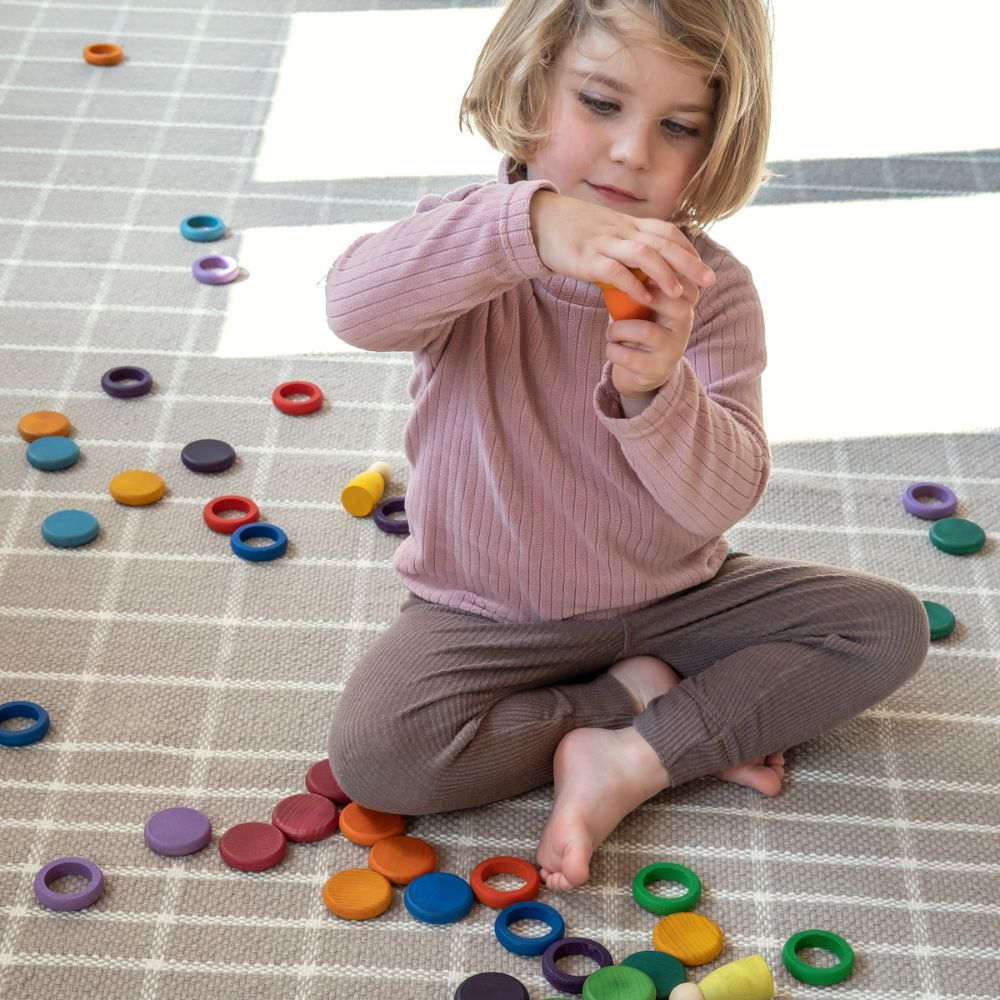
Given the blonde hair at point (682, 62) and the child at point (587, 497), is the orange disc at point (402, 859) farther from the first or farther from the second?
the blonde hair at point (682, 62)

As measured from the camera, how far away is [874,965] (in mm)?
1084

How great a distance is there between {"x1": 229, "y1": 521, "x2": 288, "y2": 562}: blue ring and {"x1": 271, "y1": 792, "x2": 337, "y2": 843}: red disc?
311 millimetres

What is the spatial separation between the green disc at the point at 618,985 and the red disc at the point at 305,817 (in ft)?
0.79

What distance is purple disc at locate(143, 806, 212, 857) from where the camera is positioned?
114 cm

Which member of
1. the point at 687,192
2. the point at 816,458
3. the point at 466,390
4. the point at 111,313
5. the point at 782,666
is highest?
the point at 687,192

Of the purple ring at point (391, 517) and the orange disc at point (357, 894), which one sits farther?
the purple ring at point (391, 517)

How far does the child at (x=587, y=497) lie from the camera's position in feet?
3.57

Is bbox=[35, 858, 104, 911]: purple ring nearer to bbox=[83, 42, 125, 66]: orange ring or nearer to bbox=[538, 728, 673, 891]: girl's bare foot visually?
bbox=[538, 728, 673, 891]: girl's bare foot

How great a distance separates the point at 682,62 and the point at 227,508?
66 centimetres

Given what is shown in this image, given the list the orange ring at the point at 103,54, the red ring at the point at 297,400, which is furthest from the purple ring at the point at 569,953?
A: the orange ring at the point at 103,54

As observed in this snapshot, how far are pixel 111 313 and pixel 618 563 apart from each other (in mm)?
811

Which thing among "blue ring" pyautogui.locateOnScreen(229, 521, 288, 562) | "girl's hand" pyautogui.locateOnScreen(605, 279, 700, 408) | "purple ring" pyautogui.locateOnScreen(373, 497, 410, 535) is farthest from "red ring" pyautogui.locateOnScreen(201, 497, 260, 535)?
"girl's hand" pyautogui.locateOnScreen(605, 279, 700, 408)

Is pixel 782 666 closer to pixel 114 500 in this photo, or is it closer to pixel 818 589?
pixel 818 589

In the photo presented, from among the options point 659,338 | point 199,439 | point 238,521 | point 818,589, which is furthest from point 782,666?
point 199,439
